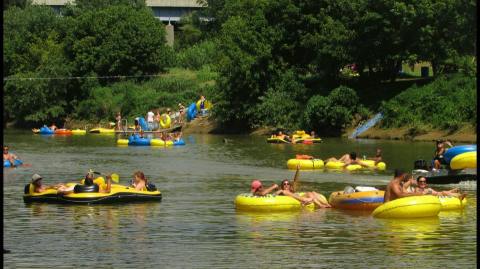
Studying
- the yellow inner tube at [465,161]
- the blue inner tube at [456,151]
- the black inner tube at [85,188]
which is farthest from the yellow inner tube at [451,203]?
the black inner tube at [85,188]

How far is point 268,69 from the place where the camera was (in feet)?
248

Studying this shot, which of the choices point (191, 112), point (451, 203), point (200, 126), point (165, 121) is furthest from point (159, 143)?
point (451, 203)

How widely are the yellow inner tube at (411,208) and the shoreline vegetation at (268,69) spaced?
101 ft

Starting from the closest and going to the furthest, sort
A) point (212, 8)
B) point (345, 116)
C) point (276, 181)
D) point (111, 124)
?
point (276, 181), point (345, 116), point (111, 124), point (212, 8)

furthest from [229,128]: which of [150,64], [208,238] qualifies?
[208,238]

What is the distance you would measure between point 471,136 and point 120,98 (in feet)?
116

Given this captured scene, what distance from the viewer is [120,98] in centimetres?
8994

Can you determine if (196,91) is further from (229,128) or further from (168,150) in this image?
(168,150)

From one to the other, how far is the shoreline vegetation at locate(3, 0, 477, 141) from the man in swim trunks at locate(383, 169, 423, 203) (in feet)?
99.1

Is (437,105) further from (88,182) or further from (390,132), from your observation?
(88,182)

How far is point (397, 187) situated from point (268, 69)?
44.5m

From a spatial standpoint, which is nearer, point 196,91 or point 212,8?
point 196,91

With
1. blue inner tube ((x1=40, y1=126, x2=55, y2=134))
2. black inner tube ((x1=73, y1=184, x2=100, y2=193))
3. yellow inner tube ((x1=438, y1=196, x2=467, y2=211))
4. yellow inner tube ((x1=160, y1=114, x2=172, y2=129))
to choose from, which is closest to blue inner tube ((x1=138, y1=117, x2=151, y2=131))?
yellow inner tube ((x1=160, y1=114, x2=172, y2=129))

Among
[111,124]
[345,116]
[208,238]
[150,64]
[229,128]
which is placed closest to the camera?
[208,238]
